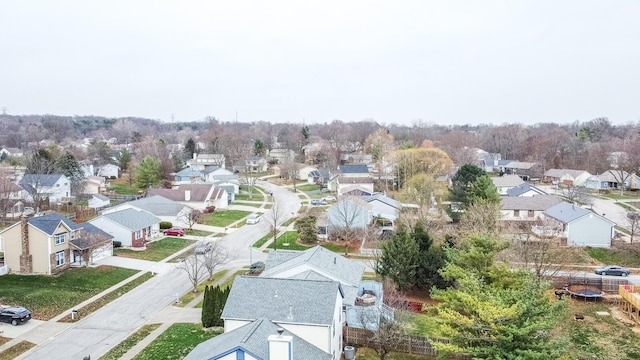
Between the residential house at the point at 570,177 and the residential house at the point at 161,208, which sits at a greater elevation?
the residential house at the point at 570,177

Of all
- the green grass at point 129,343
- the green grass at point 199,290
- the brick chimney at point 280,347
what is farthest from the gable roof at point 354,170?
the brick chimney at point 280,347

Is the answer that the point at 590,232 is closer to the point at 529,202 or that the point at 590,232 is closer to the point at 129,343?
the point at 529,202

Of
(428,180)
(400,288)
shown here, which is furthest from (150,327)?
(428,180)

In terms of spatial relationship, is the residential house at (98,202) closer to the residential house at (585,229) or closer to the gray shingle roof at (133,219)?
the gray shingle roof at (133,219)

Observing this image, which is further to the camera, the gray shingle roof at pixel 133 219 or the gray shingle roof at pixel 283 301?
the gray shingle roof at pixel 133 219

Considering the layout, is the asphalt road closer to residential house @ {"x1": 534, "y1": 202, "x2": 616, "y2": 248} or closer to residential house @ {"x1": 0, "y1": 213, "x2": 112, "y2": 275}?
residential house @ {"x1": 0, "y1": 213, "x2": 112, "y2": 275}

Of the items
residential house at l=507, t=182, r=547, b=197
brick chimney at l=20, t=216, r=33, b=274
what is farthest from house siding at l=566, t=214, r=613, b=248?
brick chimney at l=20, t=216, r=33, b=274

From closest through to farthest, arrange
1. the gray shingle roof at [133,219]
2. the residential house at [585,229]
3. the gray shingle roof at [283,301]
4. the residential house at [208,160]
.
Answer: the gray shingle roof at [283,301], the gray shingle roof at [133,219], the residential house at [585,229], the residential house at [208,160]
